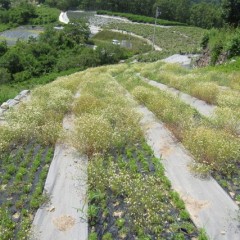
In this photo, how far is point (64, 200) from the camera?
6.88 m

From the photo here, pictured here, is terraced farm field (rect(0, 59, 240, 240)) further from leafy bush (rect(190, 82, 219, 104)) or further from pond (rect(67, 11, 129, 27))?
pond (rect(67, 11, 129, 27))

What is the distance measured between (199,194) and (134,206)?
1599mm

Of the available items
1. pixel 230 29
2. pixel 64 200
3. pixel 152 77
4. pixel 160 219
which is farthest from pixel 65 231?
pixel 230 29

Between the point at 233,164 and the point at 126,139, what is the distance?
3245mm

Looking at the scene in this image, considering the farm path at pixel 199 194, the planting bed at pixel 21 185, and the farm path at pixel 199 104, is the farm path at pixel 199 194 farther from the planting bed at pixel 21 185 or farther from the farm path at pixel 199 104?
the planting bed at pixel 21 185

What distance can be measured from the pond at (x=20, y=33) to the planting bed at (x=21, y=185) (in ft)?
251

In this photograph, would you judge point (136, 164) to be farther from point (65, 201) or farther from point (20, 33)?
point (20, 33)

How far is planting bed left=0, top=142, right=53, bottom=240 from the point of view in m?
6.08

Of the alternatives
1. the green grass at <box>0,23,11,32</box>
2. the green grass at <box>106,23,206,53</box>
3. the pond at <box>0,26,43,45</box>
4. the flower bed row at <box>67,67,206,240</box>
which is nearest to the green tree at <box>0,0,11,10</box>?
the green grass at <box>0,23,11,32</box>

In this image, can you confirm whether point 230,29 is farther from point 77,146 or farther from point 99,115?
point 77,146

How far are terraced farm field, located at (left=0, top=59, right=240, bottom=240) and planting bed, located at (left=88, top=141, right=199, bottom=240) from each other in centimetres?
2

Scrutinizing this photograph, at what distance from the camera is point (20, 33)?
92688 millimetres

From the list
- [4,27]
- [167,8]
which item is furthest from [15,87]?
[167,8]

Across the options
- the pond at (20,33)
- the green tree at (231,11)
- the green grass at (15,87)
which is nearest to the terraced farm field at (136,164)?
the green grass at (15,87)
